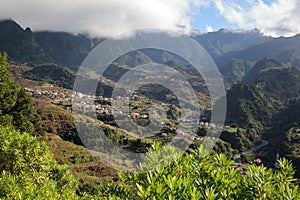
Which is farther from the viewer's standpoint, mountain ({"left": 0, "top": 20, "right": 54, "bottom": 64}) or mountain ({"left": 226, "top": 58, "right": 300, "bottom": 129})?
mountain ({"left": 0, "top": 20, "right": 54, "bottom": 64})

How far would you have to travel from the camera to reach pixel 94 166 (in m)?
30.8

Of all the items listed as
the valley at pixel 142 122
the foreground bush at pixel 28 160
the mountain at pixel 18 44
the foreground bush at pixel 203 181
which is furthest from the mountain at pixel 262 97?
the mountain at pixel 18 44

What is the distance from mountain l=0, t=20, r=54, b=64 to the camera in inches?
6033

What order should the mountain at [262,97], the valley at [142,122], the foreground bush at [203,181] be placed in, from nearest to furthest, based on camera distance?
the foreground bush at [203,181] < the valley at [142,122] < the mountain at [262,97]

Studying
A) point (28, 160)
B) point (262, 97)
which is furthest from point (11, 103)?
point (262, 97)

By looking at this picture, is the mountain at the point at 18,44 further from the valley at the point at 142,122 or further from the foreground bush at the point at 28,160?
the foreground bush at the point at 28,160

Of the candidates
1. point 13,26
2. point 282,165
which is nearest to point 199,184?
point 282,165

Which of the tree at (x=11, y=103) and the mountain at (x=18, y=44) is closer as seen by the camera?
the tree at (x=11, y=103)

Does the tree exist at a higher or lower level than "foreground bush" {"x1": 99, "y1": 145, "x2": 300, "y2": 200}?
lower

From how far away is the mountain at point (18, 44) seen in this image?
153250 mm

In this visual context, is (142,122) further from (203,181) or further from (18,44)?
(18,44)

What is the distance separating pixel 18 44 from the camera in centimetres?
15900

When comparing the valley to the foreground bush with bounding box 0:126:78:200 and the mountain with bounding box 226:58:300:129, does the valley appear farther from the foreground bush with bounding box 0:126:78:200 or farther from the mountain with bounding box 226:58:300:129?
the foreground bush with bounding box 0:126:78:200

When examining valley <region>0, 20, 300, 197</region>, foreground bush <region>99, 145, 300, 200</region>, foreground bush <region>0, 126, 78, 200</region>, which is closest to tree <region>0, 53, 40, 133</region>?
valley <region>0, 20, 300, 197</region>
